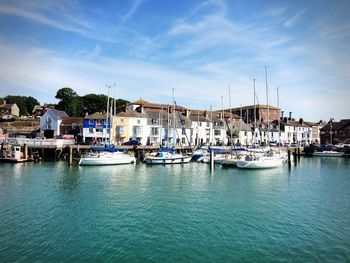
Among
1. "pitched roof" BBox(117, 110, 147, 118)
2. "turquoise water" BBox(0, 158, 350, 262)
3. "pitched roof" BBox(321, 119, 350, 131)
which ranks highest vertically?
"pitched roof" BBox(117, 110, 147, 118)

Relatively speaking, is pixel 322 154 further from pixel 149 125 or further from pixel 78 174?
pixel 78 174

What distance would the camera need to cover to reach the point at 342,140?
95.8 meters

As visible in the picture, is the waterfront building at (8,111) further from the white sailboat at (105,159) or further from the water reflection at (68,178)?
the water reflection at (68,178)

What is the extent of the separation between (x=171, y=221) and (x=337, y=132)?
10084cm

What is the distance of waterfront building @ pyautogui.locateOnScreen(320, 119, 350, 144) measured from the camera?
9475cm

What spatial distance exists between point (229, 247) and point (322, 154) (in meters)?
67.1

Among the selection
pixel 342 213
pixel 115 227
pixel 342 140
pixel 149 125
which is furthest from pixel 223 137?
pixel 115 227

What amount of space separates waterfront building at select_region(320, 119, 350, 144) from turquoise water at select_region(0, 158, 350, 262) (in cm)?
7735

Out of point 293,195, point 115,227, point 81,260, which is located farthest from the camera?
point 293,195

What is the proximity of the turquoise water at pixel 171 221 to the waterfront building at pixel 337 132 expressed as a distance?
254 feet

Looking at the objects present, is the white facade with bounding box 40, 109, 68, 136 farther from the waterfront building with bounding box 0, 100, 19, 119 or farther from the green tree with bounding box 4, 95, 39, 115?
the green tree with bounding box 4, 95, 39, 115

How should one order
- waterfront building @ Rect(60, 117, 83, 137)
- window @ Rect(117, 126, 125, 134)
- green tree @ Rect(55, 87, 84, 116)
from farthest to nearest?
green tree @ Rect(55, 87, 84, 116), waterfront building @ Rect(60, 117, 83, 137), window @ Rect(117, 126, 125, 134)

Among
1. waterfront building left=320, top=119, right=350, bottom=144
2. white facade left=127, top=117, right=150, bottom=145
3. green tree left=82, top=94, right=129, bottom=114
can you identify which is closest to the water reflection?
white facade left=127, top=117, right=150, bottom=145

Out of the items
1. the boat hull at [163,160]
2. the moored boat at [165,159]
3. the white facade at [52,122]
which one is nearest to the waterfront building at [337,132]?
the moored boat at [165,159]
